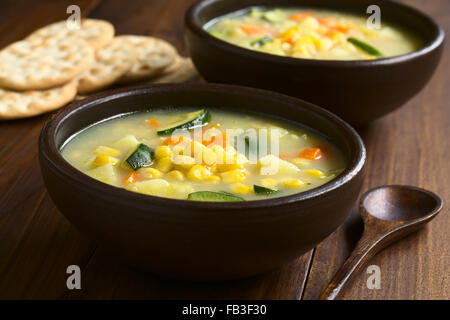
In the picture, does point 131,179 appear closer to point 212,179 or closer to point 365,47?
point 212,179

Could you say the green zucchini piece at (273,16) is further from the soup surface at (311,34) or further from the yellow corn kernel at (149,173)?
the yellow corn kernel at (149,173)

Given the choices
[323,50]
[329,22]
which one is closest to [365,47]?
[323,50]

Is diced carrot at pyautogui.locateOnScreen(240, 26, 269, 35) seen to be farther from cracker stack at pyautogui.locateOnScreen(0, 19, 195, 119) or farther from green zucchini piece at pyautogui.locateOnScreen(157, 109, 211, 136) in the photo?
green zucchini piece at pyautogui.locateOnScreen(157, 109, 211, 136)

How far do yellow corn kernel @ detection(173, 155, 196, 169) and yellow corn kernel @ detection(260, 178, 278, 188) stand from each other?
0.60 ft

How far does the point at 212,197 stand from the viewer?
1.67 metres

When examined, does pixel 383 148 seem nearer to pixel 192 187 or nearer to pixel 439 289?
pixel 439 289

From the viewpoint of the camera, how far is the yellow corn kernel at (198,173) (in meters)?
1.79

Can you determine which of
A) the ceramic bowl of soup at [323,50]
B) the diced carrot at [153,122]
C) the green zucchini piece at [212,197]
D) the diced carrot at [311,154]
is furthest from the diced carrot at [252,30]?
the green zucchini piece at [212,197]

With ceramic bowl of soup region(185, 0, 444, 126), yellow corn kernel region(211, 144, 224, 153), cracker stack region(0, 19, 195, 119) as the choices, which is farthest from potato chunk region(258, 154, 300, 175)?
cracker stack region(0, 19, 195, 119)

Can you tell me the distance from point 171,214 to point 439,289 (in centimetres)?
72

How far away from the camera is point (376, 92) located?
7.94 ft

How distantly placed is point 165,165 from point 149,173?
49mm

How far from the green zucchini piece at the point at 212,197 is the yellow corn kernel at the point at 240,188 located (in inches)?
2.3

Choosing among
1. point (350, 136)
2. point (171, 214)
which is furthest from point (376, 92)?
point (171, 214)
